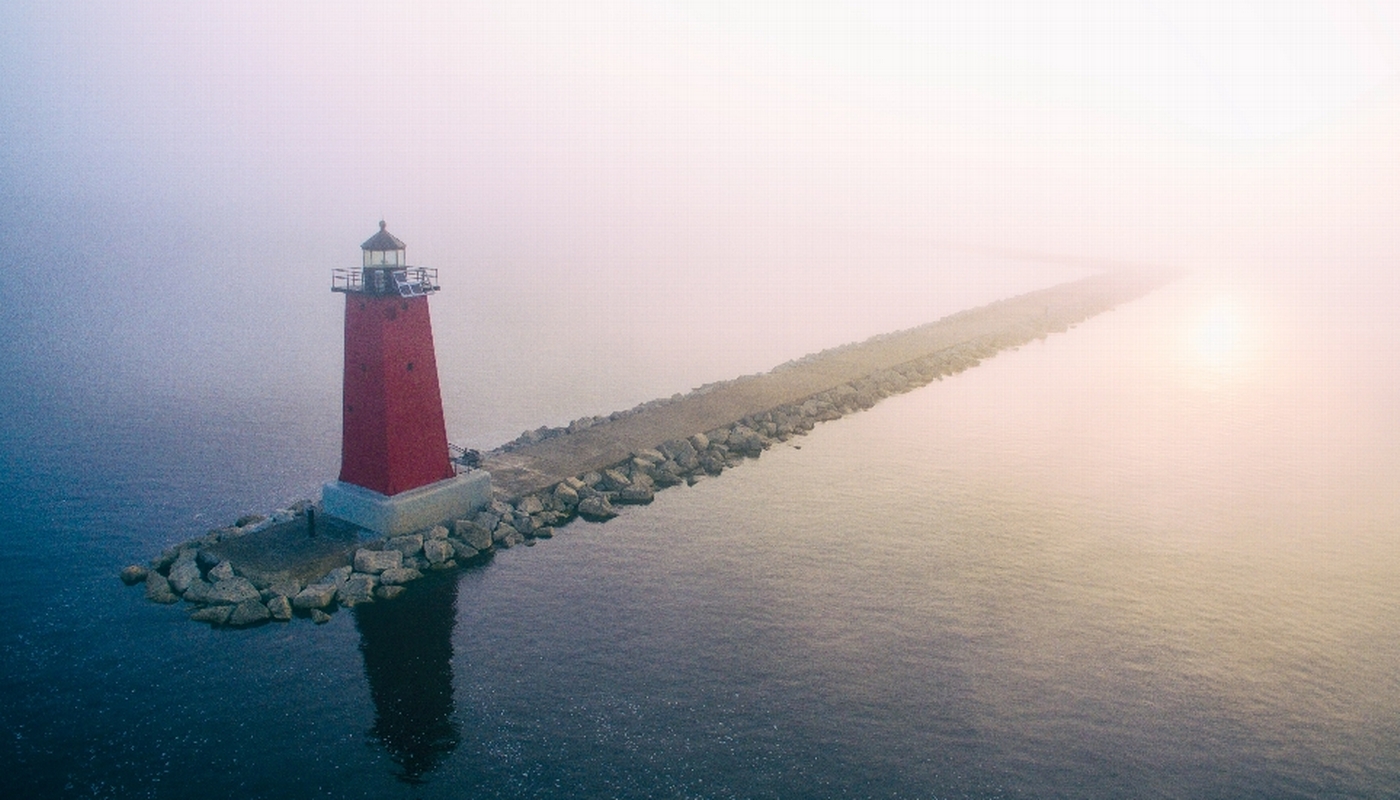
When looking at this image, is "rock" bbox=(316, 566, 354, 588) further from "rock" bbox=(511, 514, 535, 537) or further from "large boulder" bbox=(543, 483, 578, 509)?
"large boulder" bbox=(543, 483, 578, 509)

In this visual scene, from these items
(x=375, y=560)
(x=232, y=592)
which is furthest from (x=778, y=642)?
(x=232, y=592)

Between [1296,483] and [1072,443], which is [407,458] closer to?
[1072,443]

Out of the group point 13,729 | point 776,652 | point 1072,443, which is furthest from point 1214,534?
point 13,729

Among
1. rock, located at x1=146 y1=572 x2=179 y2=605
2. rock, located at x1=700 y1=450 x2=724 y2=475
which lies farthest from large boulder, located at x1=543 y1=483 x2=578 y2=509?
rock, located at x1=146 y1=572 x2=179 y2=605

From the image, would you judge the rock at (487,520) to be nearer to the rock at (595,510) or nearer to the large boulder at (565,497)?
the large boulder at (565,497)

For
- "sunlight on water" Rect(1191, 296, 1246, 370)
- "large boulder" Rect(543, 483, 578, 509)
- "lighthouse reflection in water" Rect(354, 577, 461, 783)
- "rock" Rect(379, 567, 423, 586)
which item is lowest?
"lighthouse reflection in water" Rect(354, 577, 461, 783)

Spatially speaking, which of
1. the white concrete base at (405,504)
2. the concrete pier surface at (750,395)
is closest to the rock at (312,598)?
the white concrete base at (405,504)
